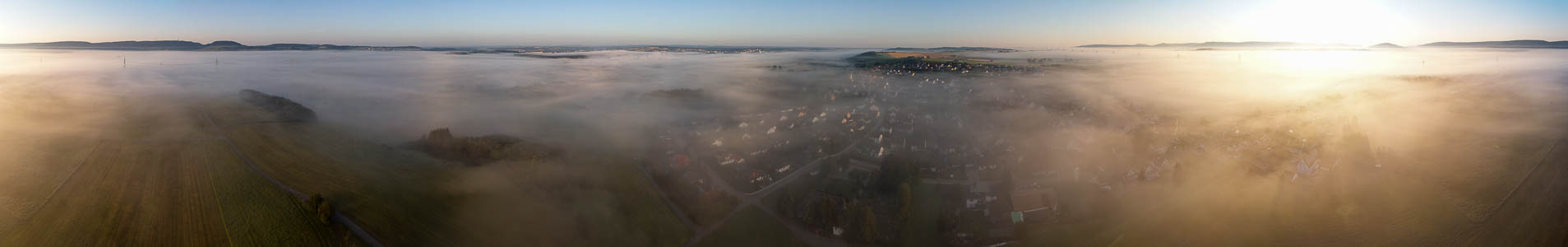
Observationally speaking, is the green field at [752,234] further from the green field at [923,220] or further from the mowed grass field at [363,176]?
the mowed grass field at [363,176]

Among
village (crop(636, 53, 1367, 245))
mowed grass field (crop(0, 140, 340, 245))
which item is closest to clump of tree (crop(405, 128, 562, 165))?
village (crop(636, 53, 1367, 245))

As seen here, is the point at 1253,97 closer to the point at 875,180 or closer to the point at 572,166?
the point at 875,180

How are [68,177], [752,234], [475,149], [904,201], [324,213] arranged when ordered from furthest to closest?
1. [475,149]
2. [904,201]
3. [752,234]
4. [68,177]
5. [324,213]

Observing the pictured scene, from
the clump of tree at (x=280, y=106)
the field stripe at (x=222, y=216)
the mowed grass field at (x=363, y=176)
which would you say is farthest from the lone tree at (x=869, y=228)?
the clump of tree at (x=280, y=106)

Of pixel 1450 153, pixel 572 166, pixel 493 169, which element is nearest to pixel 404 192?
pixel 493 169

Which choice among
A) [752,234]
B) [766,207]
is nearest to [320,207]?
[752,234]

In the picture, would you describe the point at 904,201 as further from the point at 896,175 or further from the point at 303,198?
the point at 303,198
